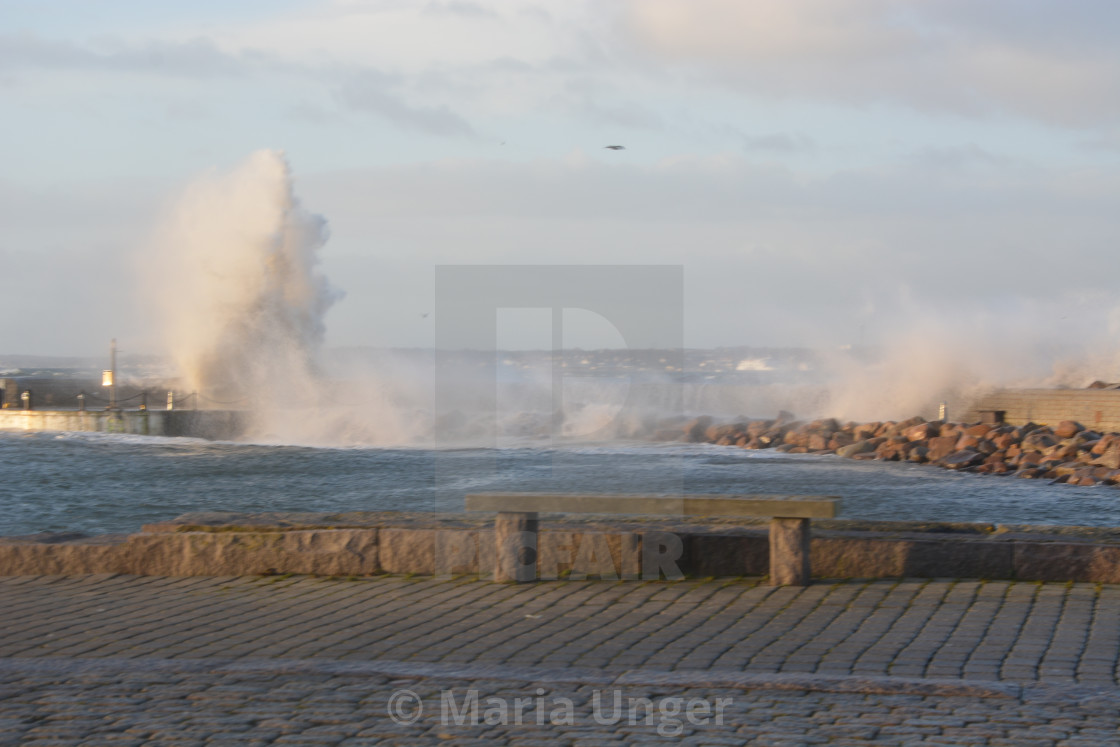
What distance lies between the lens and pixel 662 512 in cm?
594

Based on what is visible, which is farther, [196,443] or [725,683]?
[196,443]

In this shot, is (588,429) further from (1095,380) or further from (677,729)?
(677,729)

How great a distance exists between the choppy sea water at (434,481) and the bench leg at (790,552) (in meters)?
8.57

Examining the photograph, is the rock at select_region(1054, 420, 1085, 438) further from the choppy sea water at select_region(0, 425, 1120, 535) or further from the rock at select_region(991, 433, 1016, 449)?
the choppy sea water at select_region(0, 425, 1120, 535)

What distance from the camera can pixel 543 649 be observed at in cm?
490

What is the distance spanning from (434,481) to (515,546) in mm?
14866

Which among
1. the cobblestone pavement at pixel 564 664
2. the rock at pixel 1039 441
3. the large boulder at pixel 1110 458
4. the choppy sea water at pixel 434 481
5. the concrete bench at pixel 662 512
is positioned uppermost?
the concrete bench at pixel 662 512

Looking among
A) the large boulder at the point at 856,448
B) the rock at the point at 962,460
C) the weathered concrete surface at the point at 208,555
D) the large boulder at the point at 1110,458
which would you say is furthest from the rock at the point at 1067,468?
the weathered concrete surface at the point at 208,555

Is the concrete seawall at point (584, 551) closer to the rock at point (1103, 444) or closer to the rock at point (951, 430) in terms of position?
the rock at point (1103, 444)

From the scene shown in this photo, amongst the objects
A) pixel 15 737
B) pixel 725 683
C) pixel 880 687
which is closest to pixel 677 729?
pixel 725 683

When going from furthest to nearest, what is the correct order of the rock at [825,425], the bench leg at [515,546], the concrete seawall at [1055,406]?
the rock at [825,425], the concrete seawall at [1055,406], the bench leg at [515,546]

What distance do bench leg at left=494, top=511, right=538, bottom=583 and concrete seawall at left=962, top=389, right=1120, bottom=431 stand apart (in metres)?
22.3

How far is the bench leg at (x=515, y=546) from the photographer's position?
6336mm

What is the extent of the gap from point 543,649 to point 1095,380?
32386 millimetres
